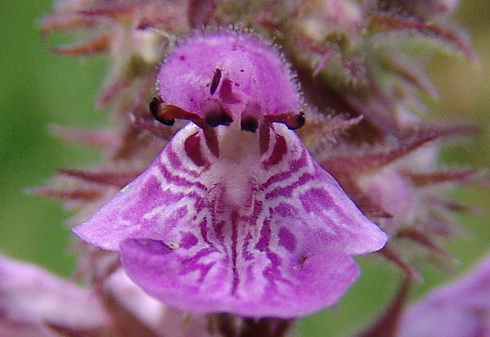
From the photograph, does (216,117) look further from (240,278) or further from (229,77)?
(240,278)

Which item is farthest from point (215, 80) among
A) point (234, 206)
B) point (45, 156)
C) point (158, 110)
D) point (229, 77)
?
point (45, 156)

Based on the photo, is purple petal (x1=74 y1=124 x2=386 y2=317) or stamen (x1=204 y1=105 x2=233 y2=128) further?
stamen (x1=204 y1=105 x2=233 y2=128)

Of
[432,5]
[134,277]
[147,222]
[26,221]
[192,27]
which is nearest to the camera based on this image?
[134,277]

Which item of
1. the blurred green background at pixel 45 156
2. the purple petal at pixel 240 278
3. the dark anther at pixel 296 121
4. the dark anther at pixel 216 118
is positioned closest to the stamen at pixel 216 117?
the dark anther at pixel 216 118

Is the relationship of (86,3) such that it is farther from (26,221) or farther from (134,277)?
(26,221)

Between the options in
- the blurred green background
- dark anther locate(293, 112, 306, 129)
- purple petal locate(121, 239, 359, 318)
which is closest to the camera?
purple petal locate(121, 239, 359, 318)

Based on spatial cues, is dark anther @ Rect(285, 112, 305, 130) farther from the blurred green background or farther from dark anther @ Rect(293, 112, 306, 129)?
the blurred green background

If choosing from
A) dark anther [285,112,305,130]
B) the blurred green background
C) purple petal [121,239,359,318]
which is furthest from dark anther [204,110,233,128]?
the blurred green background

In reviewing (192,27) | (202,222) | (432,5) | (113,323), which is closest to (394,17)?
(432,5)
